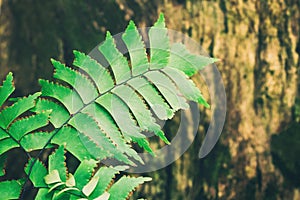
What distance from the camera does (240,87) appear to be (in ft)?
7.89

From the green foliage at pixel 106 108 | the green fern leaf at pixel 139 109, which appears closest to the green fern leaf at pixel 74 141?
the green foliage at pixel 106 108

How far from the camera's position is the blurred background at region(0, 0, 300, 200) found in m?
2.29

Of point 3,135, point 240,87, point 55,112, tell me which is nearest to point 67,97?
point 55,112

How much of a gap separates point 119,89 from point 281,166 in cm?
158

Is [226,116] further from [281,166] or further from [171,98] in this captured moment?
[171,98]

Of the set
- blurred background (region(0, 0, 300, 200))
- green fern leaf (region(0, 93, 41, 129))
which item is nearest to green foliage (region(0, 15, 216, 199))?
green fern leaf (region(0, 93, 41, 129))

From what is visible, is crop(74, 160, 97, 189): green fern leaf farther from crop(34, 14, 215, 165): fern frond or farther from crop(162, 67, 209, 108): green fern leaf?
crop(162, 67, 209, 108): green fern leaf

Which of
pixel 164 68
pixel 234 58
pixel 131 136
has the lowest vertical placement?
pixel 131 136

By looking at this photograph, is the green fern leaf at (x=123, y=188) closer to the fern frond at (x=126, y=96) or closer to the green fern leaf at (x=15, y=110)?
the fern frond at (x=126, y=96)

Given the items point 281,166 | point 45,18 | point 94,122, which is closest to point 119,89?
point 94,122

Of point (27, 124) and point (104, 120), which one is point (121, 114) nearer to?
point (104, 120)

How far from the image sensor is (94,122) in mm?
996

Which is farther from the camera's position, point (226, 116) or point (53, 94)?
point (226, 116)

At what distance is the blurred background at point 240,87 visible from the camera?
2293 mm
